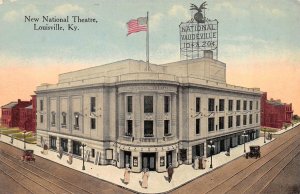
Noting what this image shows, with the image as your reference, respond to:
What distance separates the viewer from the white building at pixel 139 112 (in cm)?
1727

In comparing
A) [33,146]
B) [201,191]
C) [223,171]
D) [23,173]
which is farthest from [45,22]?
[223,171]

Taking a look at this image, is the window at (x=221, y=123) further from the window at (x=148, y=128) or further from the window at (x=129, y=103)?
the window at (x=129, y=103)

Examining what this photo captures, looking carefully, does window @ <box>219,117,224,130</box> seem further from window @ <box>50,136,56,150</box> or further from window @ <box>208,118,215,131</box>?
window @ <box>50,136,56,150</box>

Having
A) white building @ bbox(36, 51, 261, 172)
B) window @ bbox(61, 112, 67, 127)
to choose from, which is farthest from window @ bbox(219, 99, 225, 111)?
window @ bbox(61, 112, 67, 127)

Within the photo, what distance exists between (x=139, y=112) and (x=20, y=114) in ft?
28.2

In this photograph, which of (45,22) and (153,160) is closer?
(45,22)

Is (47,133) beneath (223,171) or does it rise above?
above

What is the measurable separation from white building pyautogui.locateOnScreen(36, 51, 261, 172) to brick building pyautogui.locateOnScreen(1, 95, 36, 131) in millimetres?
690

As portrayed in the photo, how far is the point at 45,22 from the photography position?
1472cm

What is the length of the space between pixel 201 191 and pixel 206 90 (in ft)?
30.2

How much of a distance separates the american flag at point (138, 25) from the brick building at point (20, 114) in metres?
8.69

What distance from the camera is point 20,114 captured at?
59.6ft

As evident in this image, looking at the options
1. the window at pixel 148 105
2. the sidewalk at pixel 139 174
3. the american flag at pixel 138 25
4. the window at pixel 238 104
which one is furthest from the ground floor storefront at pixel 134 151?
the american flag at pixel 138 25

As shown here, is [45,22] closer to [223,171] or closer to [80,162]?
[80,162]
